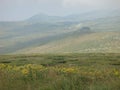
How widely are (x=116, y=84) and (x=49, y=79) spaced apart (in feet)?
14.3

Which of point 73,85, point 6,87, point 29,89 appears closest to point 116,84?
point 73,85

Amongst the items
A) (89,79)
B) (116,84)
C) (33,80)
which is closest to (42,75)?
→ (33,80)

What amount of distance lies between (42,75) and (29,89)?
4.93m

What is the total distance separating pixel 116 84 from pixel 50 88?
292 cm

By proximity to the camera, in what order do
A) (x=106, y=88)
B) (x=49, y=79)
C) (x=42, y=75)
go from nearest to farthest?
(x=106, y=88)
(x=49, y=79)
(x=42, y=75)

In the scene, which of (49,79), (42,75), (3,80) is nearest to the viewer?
(3,80)

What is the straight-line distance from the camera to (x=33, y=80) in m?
16.6

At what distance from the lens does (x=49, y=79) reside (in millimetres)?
16531

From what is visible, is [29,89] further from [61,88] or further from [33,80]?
[33,80]

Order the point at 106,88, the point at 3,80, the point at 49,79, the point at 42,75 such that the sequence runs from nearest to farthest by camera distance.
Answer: the point at 106,88 < the point at 3,80 < the point at 49,79 < the point at 42,75

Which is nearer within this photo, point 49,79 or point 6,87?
point 6,87

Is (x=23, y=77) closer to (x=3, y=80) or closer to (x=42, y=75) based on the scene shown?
(x=42, y=75)

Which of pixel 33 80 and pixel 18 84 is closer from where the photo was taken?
pixel 18 84

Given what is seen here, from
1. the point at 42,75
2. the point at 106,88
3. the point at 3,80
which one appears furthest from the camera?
the point at 42,75
